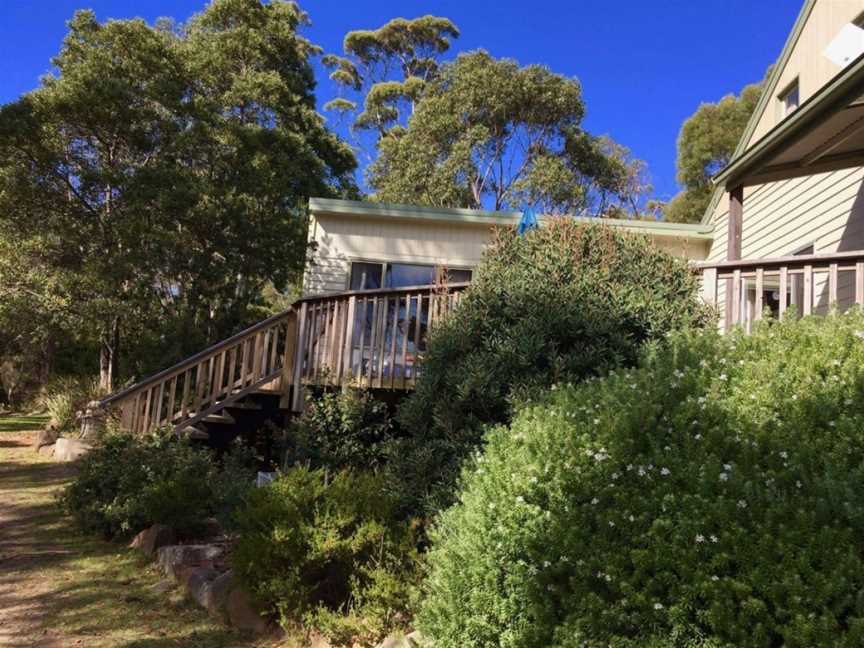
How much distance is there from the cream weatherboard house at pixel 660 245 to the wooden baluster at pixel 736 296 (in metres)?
0.01

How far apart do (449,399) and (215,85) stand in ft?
48.9

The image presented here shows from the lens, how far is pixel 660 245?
4.90 m

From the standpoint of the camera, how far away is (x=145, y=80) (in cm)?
1341

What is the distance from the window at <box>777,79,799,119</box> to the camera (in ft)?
32.8

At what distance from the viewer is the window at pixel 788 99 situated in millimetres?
9992

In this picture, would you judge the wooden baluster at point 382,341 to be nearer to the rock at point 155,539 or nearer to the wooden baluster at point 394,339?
the wooden baluster at point 394,339

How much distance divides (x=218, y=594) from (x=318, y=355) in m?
2.89

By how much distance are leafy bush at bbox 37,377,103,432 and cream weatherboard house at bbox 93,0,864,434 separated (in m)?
3.92

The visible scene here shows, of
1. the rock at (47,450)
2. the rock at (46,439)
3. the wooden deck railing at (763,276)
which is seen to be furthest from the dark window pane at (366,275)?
the wooden deck railing at (763,276)

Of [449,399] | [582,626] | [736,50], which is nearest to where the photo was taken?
[582,626]

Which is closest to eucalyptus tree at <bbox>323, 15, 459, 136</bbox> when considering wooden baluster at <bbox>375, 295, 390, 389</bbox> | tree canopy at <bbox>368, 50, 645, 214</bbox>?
tree canopy at <bbox>368, 50, 645, 214</bbox>

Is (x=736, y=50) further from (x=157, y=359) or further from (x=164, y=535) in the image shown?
(x=164, y=535)

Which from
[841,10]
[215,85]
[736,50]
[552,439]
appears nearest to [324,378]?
[552,439]

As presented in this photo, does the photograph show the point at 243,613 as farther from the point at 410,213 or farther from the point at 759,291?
the point at 410,213
